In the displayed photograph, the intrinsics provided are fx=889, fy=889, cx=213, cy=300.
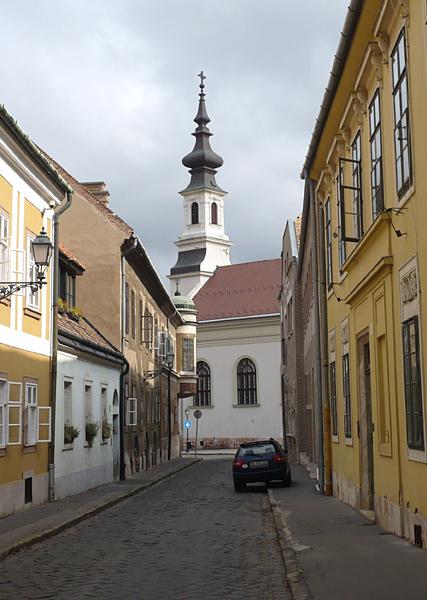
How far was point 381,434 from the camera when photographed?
13.7 meters

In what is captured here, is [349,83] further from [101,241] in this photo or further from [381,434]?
[101,241]

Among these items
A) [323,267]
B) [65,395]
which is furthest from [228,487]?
[323,267]

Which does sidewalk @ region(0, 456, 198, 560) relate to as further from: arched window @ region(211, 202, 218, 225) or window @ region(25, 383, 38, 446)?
arched window @ region(211, 202, 218, 225)

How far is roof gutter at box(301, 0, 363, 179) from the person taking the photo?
12.2 meters

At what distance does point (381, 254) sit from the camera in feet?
42.3

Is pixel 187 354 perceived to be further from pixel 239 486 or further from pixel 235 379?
pixel 239 486

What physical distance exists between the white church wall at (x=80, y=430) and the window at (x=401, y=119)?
38.5 ft

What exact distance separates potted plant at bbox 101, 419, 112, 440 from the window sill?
7656mm

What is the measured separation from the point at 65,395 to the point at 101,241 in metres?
8.59

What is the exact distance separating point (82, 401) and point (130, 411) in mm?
7168

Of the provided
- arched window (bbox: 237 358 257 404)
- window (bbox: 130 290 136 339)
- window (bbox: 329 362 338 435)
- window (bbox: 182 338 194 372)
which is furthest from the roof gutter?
arched window (bbox: 237 358 257 404)

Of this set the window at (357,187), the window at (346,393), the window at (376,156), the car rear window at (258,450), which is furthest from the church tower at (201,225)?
the window at (376,156)

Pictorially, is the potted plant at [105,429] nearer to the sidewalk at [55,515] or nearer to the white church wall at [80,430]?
the white church wall at [80,430]

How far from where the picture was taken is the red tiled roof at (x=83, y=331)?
22862mm
